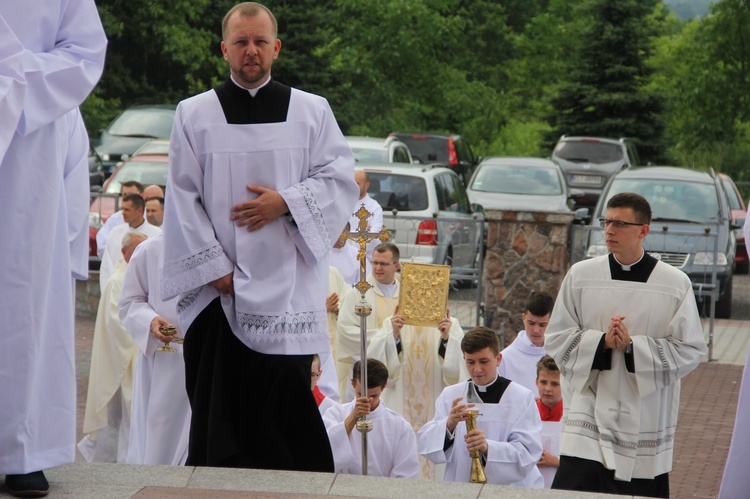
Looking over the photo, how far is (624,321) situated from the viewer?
666cm

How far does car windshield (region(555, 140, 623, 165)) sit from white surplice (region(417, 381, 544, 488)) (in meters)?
20.3

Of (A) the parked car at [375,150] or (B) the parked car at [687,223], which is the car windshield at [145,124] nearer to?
(A) the parked car at [375,150]

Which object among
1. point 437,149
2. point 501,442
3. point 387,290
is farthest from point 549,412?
point 437,149

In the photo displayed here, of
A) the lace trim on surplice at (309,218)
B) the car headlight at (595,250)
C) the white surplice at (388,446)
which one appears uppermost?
the lace trim on surplice at (309,218)

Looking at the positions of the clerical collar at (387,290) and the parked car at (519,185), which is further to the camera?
the parked car at (519,185)

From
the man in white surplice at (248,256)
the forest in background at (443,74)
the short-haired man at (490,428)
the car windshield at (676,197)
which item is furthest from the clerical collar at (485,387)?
the forest in background at (443,74)

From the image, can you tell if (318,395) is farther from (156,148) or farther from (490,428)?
(156,148)

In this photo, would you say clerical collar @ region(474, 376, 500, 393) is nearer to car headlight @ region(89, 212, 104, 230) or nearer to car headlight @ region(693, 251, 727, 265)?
car headlight @ region(693, 251, 727, 265)

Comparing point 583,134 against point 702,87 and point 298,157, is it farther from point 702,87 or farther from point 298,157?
point 298,157

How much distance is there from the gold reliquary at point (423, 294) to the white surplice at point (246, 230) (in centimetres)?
307

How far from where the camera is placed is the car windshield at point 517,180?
834 inches

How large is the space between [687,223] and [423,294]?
819cm

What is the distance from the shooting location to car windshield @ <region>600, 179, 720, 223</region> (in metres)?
16.3

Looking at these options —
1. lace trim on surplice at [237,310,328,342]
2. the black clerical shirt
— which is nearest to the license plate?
the black clerical shirt
